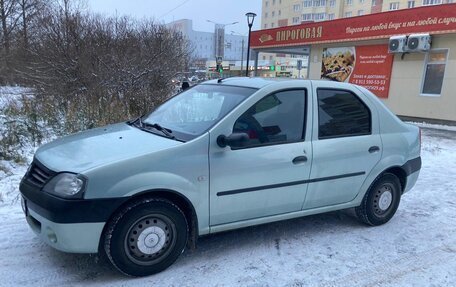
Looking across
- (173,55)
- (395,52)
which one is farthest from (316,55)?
(173,55)

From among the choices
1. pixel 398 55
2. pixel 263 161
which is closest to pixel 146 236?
pixel 263 161

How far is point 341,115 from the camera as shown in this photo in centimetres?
416

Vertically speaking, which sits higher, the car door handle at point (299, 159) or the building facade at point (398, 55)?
the building facade at point (398, 55)

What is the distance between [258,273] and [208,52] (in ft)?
266

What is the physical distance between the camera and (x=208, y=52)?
81750mm

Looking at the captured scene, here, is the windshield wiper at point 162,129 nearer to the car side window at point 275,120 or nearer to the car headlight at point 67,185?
the car side window at point 275,120

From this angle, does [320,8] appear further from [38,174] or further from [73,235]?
[73,235]

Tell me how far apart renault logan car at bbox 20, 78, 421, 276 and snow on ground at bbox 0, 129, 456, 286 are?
0.86 ft

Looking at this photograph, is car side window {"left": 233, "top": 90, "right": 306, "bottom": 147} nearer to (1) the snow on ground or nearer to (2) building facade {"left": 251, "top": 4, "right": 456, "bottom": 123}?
(1) the snow on ground

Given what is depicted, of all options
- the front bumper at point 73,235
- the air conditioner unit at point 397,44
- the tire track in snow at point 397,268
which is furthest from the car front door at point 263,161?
the air conditioner unit at point 397,44

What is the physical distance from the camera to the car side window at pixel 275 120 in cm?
357

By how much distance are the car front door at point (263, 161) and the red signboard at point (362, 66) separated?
1381cm

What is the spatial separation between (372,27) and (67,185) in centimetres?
1565

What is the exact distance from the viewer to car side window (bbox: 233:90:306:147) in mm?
3568
